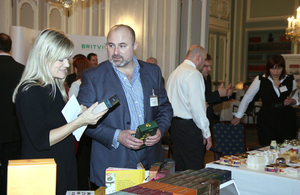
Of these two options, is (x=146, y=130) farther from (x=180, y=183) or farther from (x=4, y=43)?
(x=4, y=43)

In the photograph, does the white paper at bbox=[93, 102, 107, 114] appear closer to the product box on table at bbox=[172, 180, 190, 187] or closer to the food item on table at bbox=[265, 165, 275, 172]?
the product box on table at bbox=[172, 180, 190, 187]

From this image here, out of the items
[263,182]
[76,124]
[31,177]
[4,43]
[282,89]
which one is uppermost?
[4,43]

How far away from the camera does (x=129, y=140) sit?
5.82ft

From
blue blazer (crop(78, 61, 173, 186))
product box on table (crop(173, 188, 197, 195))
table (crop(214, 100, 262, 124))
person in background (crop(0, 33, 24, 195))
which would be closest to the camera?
product box on table (crop(173, 188, 197, 195))

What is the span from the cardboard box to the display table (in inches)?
53.5

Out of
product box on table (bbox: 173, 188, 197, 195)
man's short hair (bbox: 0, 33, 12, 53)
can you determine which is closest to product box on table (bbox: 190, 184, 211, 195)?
product box on table (bbox: 173, 188, 197, 195)

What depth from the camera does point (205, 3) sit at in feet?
19.8

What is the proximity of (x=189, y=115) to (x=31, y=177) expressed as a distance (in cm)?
229

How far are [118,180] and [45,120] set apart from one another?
50 cm

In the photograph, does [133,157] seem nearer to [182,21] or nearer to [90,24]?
[182,21]

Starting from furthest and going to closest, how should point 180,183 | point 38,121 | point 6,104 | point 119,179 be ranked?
point 6,104, point 38,121, point 119,179, point 180,183

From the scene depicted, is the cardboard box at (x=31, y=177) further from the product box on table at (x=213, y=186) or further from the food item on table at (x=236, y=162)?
the food item on table at (x=236, y=162)

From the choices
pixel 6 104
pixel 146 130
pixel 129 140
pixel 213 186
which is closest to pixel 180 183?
pixel 213 186

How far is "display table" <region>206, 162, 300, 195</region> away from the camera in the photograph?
1829 mm
